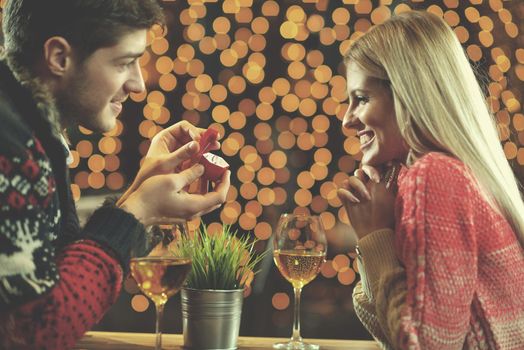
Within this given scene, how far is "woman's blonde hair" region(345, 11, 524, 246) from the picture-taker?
1238 mm

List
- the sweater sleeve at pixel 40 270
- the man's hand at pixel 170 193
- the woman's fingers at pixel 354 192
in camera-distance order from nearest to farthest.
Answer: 1. the sweater sleeve at pixel 40 270
2. the man's hand at pixel 170 193
3. the woman's fingers at pixel 354 192

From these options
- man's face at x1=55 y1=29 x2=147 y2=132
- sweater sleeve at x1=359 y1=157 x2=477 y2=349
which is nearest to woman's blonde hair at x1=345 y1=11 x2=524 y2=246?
sweater sleeve at x1=359 y1=157 x2=477 y2=349

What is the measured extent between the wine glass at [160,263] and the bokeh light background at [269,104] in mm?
1626

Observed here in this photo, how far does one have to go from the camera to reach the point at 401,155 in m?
1.44

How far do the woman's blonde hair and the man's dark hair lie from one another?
54cm

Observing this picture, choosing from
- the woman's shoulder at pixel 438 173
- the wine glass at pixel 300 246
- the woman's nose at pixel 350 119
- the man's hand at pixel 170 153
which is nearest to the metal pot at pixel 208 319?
the wine glass at pixel 300 246

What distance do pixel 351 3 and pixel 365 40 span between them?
4.49 feet

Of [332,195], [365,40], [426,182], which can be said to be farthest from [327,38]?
[426,182]

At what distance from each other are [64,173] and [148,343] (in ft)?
1.23

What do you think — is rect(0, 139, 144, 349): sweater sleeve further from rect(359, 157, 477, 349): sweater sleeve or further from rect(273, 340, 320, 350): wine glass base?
rect(359, 157, 477, 349): sweater sleeve

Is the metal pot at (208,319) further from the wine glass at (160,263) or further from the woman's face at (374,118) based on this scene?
the woman's face at (374,118)

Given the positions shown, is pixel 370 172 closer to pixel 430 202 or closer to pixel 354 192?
pixel 354 192

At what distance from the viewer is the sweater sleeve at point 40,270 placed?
3.01 feet

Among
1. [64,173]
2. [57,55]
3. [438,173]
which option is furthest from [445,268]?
[57,55]
